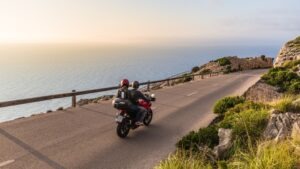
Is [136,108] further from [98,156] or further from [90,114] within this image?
[90,114]

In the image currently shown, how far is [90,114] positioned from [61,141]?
15.5 ft

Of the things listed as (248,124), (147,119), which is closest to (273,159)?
(248,124)

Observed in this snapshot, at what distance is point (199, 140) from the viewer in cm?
924

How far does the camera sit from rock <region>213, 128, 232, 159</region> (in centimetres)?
831

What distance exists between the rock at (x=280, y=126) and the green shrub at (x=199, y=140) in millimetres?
1372

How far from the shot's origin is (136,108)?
37.1ft

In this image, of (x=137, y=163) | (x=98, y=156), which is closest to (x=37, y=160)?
(x=98, y=156)

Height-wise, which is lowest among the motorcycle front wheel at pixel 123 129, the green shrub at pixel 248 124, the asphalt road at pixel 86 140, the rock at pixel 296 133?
the asphalt road at pixel 86 140

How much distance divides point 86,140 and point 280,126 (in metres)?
5.42

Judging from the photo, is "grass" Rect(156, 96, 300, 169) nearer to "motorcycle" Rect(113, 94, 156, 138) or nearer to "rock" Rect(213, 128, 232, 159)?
"rock" Rect(213, 128, 232, 159)

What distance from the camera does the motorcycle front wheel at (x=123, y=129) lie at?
1071cm

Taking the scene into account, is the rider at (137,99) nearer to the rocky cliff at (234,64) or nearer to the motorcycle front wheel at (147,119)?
the motorcycle front wheel at (147,119)

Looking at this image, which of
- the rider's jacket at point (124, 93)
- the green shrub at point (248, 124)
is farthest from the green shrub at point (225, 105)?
the rider's jacket at point (124, 93)

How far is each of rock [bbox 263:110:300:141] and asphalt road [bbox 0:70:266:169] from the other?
8.92 ft
